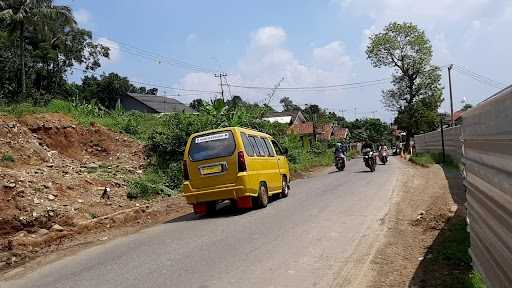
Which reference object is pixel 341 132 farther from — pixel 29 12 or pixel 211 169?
pixel 211 169

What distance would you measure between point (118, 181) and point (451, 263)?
11.8 metres

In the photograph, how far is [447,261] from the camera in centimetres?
705

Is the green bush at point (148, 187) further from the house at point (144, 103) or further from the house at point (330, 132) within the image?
the house at point (330, 132)

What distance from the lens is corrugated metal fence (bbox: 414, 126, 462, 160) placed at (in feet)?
84.5

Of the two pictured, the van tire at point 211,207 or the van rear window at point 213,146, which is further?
the van tire at point 211,207

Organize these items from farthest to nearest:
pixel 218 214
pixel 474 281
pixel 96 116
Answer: pixel 96 116 → pixel 218 214 → pixel 474 281

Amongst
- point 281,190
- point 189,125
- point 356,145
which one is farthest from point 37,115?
point 356,145

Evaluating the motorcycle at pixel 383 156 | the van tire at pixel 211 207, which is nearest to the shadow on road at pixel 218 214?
the van tire at pixel 211 207

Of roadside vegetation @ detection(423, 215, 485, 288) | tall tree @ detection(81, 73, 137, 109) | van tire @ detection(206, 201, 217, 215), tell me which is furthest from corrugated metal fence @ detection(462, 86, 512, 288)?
tall tree @ detection(81, 73, 137, 109)

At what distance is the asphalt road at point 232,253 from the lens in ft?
22.5

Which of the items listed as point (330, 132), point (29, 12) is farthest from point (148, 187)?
point (330, 132)

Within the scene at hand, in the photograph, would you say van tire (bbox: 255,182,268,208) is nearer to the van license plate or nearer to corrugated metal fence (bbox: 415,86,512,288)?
the van license plate

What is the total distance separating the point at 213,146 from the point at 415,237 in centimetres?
546

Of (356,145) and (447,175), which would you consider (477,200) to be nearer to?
(447,175)
